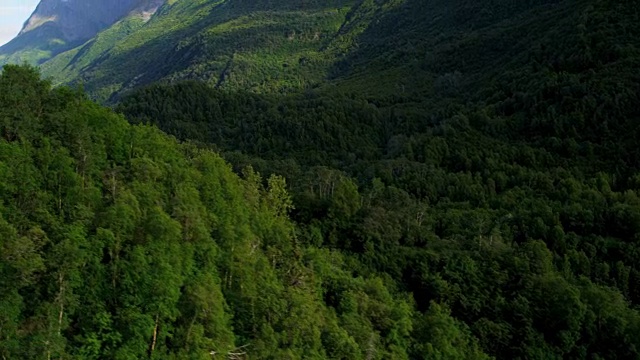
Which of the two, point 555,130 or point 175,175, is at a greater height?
point 175,175

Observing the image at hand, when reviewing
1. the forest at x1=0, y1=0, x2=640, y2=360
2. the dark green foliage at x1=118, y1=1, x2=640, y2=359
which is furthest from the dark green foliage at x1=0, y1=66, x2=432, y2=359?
the dark green foliage at x1=118, y1=1, x2=640, y2=359

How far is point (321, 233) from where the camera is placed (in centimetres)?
7931

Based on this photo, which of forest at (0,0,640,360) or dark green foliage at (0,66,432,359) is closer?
dark green foliage at (0,66,432,359)

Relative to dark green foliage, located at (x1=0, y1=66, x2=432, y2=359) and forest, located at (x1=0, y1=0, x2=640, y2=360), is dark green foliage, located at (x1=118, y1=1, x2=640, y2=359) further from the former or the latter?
dark green foliage, located at (x1=0, y1=66, x2=432, y2=359)

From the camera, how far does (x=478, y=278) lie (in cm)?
7725

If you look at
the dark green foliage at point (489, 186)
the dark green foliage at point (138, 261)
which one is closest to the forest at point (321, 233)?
the dark green foliage at point (138, 261)

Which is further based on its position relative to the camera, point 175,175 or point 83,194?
point 175,175

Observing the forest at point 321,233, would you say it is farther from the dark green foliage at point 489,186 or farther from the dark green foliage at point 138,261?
the dark green foliage at point 489,186

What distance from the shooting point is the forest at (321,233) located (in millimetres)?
33344

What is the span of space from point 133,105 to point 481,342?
127 meters

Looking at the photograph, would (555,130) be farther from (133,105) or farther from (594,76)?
(133,105)

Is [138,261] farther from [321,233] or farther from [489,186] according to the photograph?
[489,186]

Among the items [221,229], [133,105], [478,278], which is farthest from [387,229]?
[133,105]

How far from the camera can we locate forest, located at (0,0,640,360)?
33344 mm
